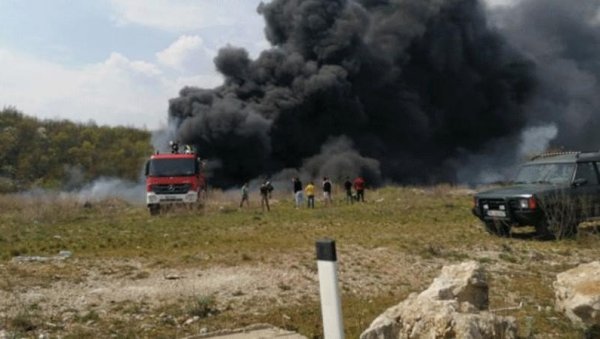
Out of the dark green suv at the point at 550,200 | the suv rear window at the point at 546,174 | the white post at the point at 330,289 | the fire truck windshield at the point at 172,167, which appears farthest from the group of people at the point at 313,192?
the white post at the point at 330,289

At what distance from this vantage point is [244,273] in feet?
27.8

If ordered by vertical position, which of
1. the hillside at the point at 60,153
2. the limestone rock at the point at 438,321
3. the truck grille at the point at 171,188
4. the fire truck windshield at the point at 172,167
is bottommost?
the limestone rock at the point at 438,321

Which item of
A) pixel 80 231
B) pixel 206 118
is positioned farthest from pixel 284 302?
pixel 206 118

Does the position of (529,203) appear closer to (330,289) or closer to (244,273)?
(244,273)

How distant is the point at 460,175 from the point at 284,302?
47.4 meters

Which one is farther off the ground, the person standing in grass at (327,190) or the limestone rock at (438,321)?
the person standing in grass at (327,190)

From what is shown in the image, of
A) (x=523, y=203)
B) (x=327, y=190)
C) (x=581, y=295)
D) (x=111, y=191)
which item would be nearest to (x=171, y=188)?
(x=327, y=190)

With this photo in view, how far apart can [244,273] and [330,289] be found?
17.3 ft

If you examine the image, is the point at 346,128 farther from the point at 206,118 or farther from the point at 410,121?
the point at 206,118

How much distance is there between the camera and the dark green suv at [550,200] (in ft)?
38.1

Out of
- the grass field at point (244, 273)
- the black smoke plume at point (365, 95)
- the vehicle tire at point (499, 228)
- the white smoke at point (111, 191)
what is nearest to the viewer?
the grass field at point (244, 273)

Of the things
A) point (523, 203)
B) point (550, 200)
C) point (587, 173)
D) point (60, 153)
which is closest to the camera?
point (550, 200)

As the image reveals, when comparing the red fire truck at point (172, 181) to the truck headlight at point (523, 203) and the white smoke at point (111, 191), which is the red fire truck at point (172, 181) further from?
the truck headlight at point (523, 203)

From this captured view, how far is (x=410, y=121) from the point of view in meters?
50.4
